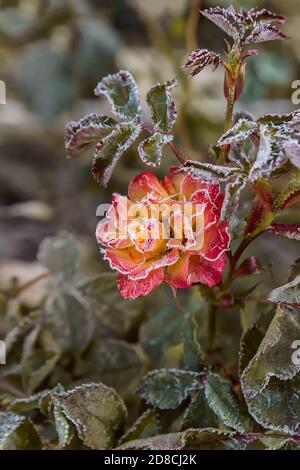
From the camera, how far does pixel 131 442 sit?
1.71ft

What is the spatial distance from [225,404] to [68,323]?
0.19 meters

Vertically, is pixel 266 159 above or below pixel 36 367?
above

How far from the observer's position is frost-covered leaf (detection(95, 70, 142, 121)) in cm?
52

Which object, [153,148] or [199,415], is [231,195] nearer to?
[153,148]

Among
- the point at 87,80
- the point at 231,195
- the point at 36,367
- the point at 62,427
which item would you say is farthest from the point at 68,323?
the point at 87,80

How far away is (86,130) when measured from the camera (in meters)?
0.50

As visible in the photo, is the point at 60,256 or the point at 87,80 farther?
the point at 87,80

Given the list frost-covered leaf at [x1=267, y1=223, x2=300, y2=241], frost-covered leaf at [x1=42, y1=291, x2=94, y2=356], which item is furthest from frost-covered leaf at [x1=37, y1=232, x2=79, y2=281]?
frost-covered leaf at [x1=267, y1=223, x2=300, y2=241]

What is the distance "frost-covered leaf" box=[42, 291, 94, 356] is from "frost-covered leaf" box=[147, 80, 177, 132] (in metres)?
0.22

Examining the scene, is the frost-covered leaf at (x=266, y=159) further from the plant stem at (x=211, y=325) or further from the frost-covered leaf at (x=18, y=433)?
the frost-covered leaf at (x=18, y=433)

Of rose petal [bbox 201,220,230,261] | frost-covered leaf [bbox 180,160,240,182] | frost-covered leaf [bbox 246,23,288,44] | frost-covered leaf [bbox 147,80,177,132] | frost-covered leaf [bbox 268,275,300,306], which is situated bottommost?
frost-covered leaf [bbox 268,275,300,306]

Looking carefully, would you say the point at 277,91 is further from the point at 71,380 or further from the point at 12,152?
the point at 71,380

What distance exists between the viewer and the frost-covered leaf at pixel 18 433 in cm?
54

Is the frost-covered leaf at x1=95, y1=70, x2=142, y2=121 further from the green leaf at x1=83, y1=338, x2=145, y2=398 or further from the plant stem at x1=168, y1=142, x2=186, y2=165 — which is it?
the green leaf at x1=83, y1=338, x2=145, y2=398
